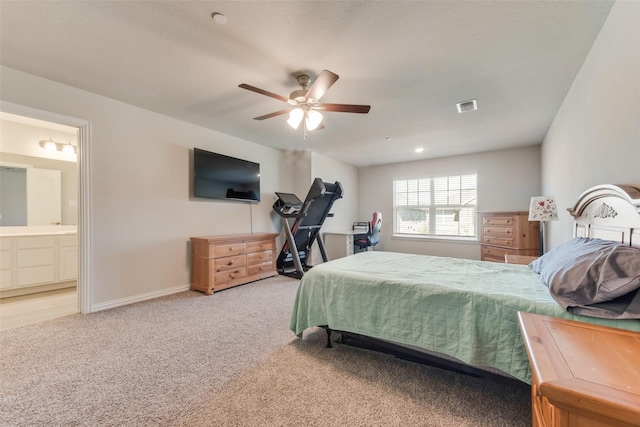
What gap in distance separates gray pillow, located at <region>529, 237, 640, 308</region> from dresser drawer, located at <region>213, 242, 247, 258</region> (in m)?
3.39

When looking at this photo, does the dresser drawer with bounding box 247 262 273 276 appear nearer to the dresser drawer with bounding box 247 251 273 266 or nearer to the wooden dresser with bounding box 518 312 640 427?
the dresser drawer with bounding box 247 251 273 266

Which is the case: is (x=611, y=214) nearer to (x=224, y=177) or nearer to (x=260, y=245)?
(x=260, y=245)

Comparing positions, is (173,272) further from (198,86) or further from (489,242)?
(489,242)

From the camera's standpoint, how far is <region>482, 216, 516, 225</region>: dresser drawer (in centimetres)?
A: 390

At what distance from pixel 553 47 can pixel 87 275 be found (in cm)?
472

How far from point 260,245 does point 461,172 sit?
4.26m

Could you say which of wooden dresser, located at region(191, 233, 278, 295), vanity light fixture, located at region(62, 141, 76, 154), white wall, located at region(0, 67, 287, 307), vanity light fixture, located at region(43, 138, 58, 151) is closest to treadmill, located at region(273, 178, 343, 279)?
wooden dresser, located at region(191, 233, 278, 295)

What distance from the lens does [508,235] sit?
3.92m

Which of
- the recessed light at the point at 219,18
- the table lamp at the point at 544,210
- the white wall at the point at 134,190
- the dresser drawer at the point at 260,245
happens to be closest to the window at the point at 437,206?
the table lamp at the point at 544,210

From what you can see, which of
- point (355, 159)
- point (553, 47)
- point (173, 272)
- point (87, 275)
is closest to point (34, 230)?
point (87, 275)

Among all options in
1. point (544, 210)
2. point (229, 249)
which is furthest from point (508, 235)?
point (229, 249)

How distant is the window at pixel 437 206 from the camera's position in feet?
17.3

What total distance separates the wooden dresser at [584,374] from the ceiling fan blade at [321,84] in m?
1.83

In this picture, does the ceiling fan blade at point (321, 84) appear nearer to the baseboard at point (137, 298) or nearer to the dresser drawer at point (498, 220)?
the baseboard at point (137, 298)
